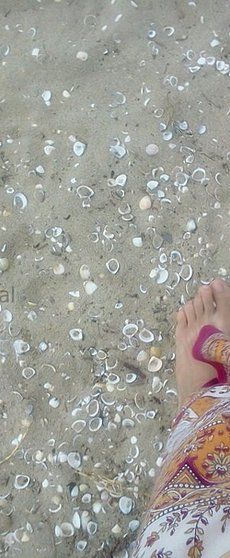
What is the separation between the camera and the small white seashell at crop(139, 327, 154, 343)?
168 cm

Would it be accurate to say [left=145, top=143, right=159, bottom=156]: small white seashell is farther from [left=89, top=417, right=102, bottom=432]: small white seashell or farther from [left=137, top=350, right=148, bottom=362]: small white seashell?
[left=89, top=417, right=102, bottom=432]: small white seashell

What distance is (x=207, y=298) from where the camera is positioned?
170 centimetres

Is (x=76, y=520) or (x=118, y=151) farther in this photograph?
(x=118, y=151)

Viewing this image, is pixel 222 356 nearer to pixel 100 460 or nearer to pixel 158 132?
pixel 100 460

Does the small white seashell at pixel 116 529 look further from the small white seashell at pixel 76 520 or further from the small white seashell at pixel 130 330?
the small white seashell at pixel 130 330

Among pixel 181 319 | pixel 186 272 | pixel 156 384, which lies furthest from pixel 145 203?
pixel 156 384

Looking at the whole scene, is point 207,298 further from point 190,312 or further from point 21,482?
point 21,482

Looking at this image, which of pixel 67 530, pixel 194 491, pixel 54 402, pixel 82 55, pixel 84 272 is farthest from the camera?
pixel 82 55

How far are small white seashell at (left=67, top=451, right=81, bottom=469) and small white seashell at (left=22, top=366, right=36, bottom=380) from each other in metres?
0.21

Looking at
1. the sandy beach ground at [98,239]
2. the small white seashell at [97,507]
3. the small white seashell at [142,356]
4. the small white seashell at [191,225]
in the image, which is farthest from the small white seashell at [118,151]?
the small white seashell at [97,507]

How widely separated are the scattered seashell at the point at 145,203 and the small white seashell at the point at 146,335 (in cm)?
32

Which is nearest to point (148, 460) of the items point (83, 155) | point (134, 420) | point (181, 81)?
point (134, 420)

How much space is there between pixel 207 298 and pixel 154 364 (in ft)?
0.68

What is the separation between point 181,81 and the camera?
187 cm
